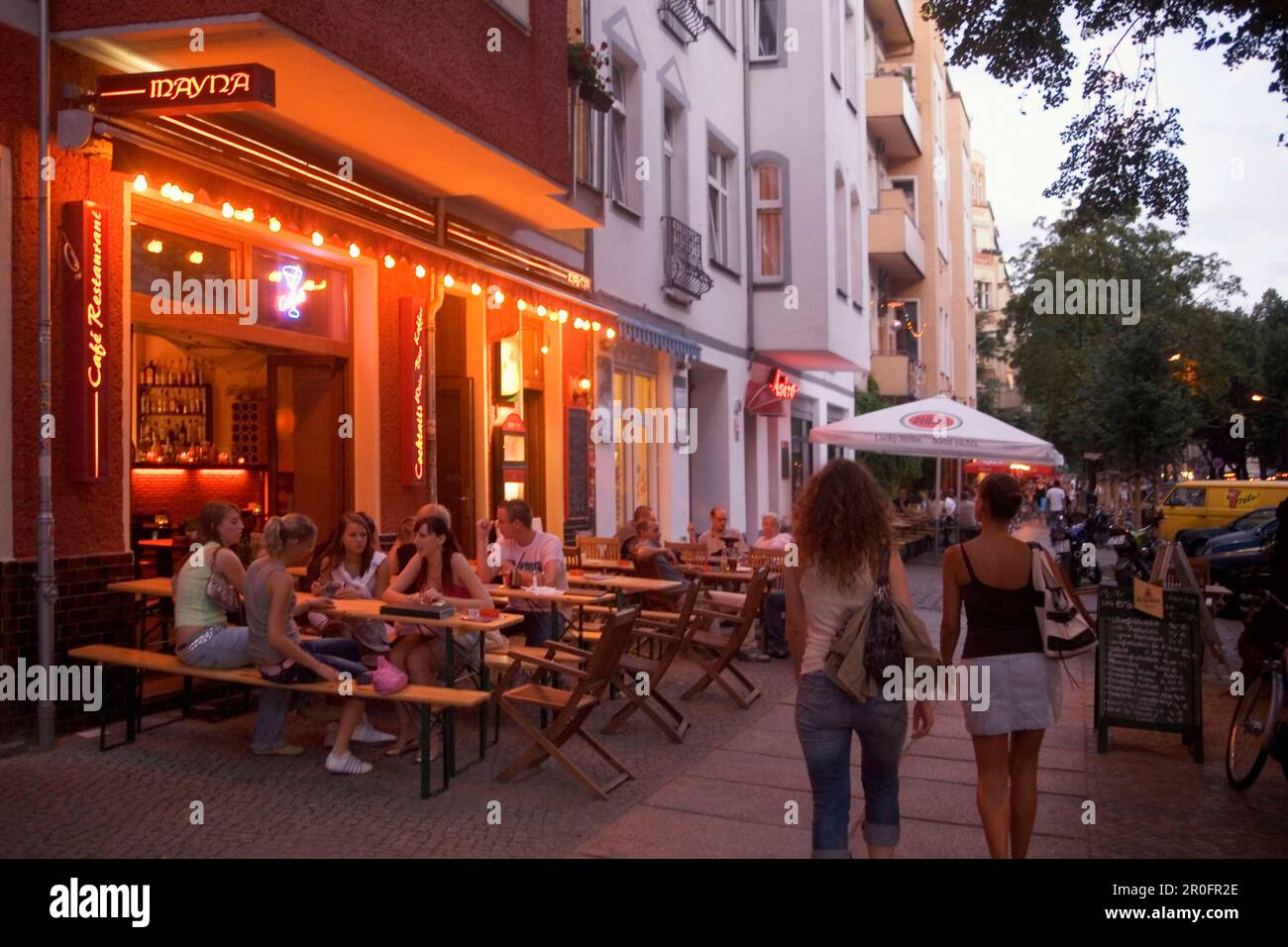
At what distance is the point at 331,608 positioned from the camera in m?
6.75

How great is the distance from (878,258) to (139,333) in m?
23.2

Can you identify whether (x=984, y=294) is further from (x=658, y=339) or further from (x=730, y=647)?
(x=730, y=647)

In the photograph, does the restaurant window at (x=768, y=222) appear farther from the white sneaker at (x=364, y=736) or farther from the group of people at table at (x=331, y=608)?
the white sneaker at (x=364, y=736)

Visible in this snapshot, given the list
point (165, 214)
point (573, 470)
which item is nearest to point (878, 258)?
point (573, 470)

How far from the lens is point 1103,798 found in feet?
21.3

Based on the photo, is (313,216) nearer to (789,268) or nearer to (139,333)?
(139,333)

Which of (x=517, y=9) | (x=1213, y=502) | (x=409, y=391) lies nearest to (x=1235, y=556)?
(x=1213, y=502)

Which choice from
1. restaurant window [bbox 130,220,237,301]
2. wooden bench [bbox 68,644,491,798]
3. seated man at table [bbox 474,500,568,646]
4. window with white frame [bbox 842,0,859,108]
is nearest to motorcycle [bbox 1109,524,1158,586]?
seated man at table [bbox 474,500,568,646]

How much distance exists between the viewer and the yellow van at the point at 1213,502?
2130 centimetres

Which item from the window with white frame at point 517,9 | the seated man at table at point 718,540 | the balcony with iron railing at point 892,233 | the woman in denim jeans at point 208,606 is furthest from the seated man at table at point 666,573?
the balcony with iron railing at point 892,233

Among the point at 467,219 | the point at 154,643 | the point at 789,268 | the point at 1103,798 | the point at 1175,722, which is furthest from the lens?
the point at 789,268

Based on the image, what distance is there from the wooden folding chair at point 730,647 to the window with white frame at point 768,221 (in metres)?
11.4

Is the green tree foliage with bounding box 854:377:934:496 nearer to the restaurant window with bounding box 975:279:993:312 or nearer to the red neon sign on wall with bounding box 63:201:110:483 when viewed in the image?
the red neon sign on wall with bounding box 63:201:110:483

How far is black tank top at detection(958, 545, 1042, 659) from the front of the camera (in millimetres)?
4730
